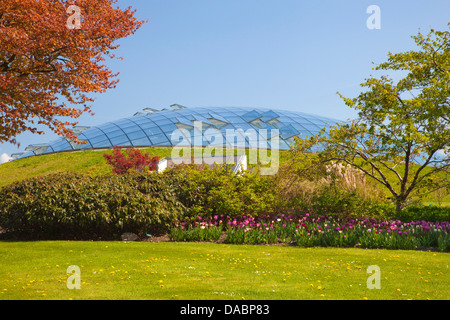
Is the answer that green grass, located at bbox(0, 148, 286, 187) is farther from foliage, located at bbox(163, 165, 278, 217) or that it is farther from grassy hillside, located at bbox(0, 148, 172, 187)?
foliage, located at bbox(163, 165, 278, 217)

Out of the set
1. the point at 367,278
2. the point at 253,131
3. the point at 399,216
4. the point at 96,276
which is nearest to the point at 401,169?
the point at 253,131

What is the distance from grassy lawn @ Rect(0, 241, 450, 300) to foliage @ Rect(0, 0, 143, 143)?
11.8 feet

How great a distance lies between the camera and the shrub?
11562 mm

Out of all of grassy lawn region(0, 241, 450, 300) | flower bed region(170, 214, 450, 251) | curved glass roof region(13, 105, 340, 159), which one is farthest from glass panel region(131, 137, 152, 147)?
grassy lawn region(0, 241, 450, 300)

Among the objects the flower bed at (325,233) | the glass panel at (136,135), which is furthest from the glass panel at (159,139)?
the flower bed at (325,233)

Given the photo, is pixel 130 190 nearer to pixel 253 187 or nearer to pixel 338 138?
pixel 253 187

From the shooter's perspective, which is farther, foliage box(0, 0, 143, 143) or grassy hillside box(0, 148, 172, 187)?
grassy hillside box(0, 148, 172, 187)

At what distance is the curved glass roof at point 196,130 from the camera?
33.7 metres

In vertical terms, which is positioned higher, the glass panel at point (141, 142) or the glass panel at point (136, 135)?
the glass panel at point (136, 135)

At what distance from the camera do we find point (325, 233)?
10.9 metres

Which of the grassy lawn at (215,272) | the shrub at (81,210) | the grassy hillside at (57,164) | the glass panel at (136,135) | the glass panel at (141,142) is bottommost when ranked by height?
the grassy lawn at (215,272)

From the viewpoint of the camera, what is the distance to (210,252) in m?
9.52

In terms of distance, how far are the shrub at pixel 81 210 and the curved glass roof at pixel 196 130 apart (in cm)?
2032

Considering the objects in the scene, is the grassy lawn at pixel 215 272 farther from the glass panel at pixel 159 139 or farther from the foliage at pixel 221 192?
the glass panel at pixel 159 139
